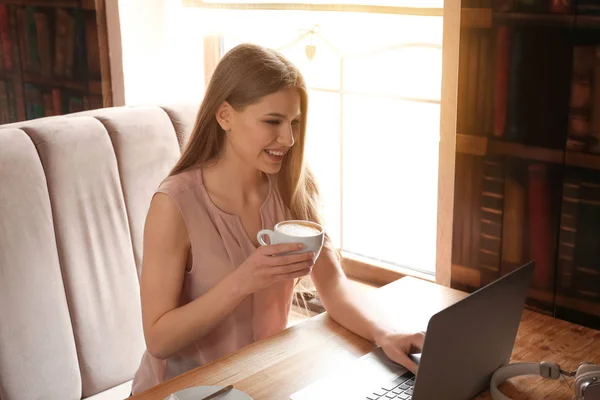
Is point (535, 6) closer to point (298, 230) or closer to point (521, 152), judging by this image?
point (521, 152)

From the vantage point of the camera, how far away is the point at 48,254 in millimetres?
1712

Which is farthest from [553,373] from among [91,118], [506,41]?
[91,118]

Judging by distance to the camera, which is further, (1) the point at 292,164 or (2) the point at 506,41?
(1) the point at 292,164

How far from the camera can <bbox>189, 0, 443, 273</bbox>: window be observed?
6.24 feet

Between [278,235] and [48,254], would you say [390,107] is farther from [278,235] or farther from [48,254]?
[48,254]

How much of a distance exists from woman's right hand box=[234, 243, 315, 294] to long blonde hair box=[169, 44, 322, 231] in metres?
0.35

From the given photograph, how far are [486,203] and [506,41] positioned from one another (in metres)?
0.36

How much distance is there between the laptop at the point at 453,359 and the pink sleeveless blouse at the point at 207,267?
1.10ft

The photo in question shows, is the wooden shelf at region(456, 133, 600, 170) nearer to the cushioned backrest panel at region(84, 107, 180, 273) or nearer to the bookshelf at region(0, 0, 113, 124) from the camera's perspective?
the cushioned backrest panel at region(84, 107, 180, 273)

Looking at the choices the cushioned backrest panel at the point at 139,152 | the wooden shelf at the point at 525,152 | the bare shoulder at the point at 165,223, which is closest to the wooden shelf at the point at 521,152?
the wooden shelf at the point at 525,152

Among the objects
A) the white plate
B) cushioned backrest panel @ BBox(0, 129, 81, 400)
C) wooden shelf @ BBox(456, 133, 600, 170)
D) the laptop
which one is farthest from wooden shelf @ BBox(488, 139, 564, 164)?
cushioned backrest panel @ BBox(0, 129, 81, 400)

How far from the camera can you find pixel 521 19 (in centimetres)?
154

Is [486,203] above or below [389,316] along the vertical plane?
above

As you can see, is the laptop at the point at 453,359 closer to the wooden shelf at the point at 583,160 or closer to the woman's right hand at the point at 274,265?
the woman's right hand at the point at 274,265
